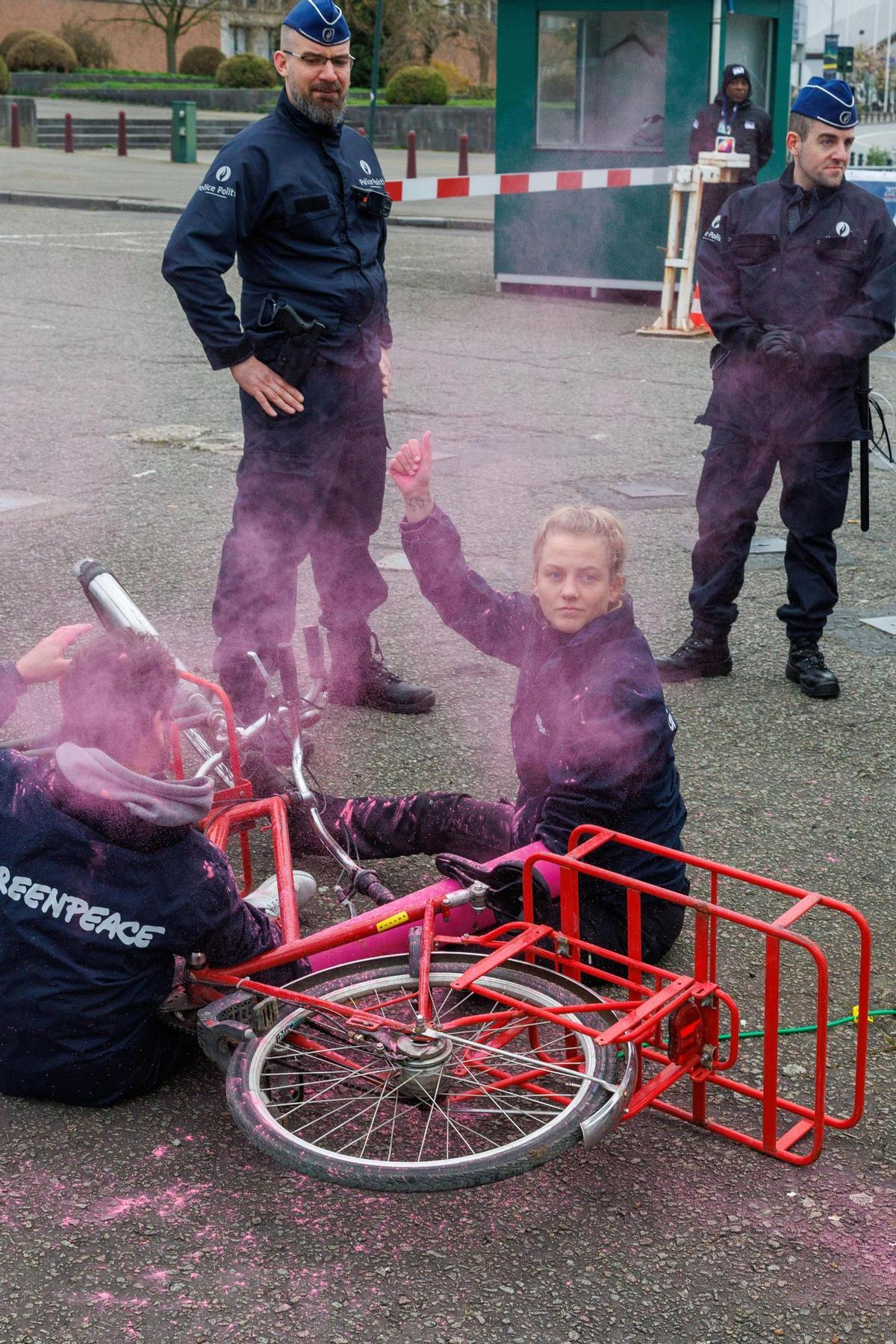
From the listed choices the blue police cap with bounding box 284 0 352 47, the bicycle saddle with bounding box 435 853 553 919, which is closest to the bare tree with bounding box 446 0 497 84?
the blue police cap with bounding box 284 0 352 47

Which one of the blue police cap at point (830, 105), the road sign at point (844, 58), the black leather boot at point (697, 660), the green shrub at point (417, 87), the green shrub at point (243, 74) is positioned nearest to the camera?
the blue police cap at point (830, 105)

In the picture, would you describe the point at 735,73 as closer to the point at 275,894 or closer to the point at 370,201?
the point at 370,201

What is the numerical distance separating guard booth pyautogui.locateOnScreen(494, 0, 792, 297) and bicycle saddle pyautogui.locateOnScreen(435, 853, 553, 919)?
1059 centimetres

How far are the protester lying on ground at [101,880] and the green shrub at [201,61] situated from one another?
45111 millimetres

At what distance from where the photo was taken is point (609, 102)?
12.7 metres

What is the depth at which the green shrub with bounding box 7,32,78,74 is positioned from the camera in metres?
41.0

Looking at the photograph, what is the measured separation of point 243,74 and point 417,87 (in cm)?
517

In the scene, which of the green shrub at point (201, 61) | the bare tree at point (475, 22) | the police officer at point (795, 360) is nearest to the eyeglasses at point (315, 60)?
the police officer at point (795, 360)

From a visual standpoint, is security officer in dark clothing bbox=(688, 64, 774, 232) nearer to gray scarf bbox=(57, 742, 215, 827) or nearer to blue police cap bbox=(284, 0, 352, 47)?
blue police cap bbox=(284, 0, 352, 47)

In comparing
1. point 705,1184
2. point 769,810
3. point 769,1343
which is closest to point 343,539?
point 769,810

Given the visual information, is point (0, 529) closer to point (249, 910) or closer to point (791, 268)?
point (791, 268)

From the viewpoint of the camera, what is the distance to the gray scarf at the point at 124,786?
250 centimetres

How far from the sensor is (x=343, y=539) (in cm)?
466

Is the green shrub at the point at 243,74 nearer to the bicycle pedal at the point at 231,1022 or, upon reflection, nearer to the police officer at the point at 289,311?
the police officer at the point at 289,311
